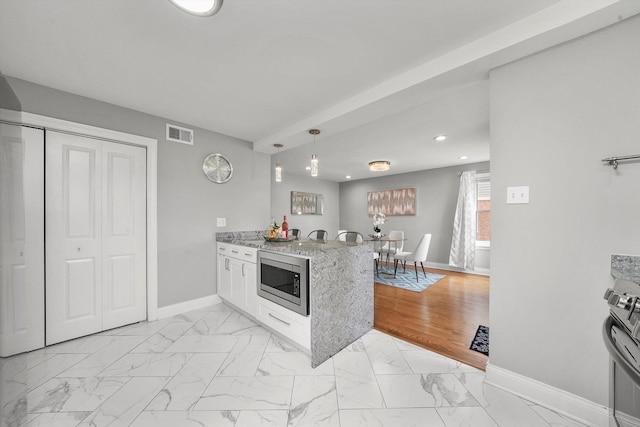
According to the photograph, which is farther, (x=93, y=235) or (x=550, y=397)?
(x=93, y=235)

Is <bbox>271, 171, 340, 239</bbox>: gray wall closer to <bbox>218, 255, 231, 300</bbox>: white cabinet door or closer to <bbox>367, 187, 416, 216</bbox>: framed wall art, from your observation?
<bbox>367, 187, 416, 216</bbox>: framed wall art

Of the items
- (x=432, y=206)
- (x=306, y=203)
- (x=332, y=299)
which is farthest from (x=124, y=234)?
(x=432, y=206)

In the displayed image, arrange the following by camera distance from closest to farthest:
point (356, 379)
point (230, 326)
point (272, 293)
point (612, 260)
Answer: point (612, 260), point (356, 379), point (272, 293), point (230, 326)

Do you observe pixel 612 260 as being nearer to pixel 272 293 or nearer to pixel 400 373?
pixel 400 373

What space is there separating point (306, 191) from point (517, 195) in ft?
17.7

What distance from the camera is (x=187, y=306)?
293cm

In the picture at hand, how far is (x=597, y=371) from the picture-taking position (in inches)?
51.6

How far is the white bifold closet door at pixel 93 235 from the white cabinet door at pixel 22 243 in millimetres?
60

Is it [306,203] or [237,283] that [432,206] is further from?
[237,283]

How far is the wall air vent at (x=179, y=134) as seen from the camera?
2.82 m

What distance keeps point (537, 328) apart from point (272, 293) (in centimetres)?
198

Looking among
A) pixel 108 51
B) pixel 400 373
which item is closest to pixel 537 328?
pixel 400 373

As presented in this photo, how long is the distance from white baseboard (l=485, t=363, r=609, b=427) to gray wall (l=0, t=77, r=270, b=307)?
10.3ft

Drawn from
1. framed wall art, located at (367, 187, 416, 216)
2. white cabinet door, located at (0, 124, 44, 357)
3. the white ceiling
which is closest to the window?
framed wall art, located at (367, 187, 416, 216)
